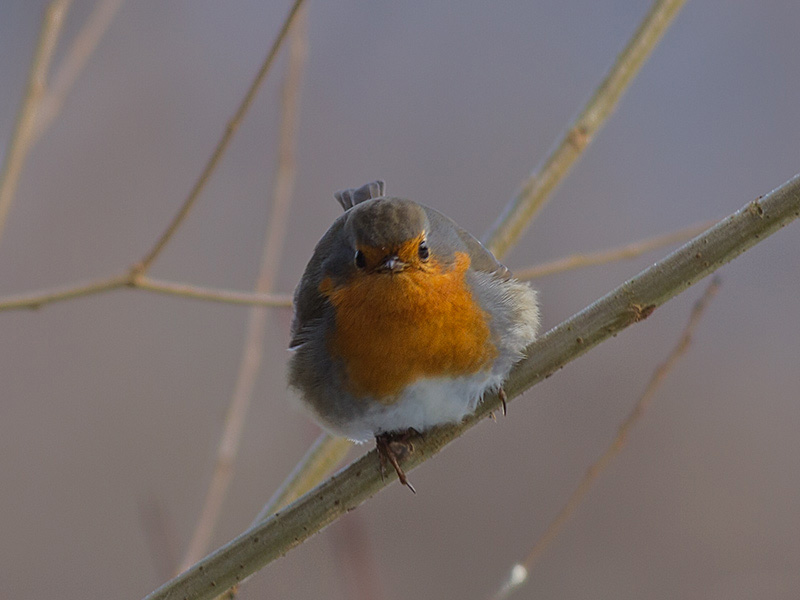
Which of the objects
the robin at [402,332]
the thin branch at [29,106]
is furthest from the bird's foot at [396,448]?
the thin branch at [29,106]

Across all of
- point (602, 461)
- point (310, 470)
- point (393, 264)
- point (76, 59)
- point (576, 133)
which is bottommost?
point (602, 461)

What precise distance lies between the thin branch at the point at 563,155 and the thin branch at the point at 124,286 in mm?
463

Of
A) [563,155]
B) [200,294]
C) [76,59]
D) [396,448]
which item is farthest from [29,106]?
[563,155]

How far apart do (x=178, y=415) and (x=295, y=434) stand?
1.37 feet

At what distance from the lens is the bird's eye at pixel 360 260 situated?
5.66 feet

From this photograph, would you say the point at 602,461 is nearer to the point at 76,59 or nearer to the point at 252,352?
the point at 252,352

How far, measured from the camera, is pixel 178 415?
3326 millimetres

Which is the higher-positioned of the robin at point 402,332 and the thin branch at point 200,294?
the thin branch at point 200,294

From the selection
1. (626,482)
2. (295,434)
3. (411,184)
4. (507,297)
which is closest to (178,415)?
(295,434)

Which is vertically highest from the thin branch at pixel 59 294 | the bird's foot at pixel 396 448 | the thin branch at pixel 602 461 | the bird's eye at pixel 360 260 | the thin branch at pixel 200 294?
the thin branch at pixel 59 294

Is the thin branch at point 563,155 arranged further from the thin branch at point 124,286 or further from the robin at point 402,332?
the thin branch at point 124,286

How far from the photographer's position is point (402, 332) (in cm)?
170

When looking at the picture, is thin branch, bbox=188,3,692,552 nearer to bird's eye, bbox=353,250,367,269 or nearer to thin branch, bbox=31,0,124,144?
bird's eye, bbox=353,250,367,269

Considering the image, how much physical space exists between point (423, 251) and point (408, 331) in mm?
151
